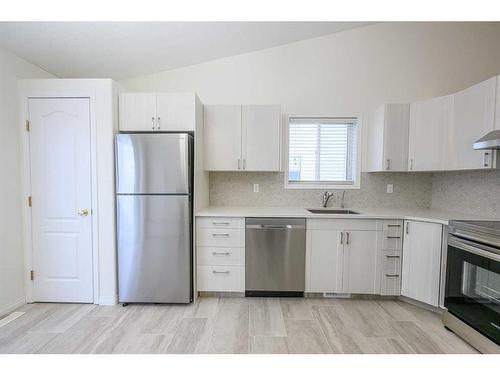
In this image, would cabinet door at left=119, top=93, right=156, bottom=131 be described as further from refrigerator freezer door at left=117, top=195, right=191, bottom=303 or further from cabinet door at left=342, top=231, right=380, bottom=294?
cabinet door at left=342, top=231, right=380, bottom=294

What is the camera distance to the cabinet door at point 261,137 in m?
2.69

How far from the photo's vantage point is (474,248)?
176 cm

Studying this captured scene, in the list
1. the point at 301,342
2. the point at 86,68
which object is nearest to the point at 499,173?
the point at 301,342

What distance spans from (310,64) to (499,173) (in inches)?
91.4

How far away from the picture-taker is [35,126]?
89.0 inches

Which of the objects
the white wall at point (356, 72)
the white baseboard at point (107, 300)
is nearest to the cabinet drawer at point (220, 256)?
the white baseboard at point (107, 300)

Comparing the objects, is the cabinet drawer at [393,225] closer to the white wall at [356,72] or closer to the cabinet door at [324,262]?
the cabinet door at [324,262]

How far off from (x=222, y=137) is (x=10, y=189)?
7.00 feet

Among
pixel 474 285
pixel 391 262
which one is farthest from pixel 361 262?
pixel 474 285

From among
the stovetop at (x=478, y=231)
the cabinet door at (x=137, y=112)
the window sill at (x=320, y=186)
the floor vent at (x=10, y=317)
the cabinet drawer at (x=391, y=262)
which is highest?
the cabinet door at (x=137, y=112)

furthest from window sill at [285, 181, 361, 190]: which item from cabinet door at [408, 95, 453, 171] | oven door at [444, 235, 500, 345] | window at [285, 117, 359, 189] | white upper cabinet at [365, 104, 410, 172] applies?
oven door at [444, 235, 500, 345]

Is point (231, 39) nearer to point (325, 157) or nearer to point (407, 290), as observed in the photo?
point (325, 157)

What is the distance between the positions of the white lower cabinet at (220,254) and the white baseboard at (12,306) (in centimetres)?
176

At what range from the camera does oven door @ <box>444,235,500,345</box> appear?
1.63 m
